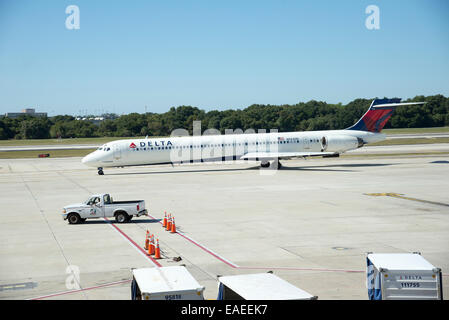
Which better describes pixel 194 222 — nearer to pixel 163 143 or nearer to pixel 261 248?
pixel 261 248

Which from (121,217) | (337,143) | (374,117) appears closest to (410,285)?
(121,217)

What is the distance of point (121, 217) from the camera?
2538 centimetres

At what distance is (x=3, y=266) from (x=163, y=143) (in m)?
32.1

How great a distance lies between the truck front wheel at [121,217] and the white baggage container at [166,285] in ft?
45.2

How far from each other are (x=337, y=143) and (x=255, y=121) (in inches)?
3103

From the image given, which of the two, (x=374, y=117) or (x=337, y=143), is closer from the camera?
(x=337, y=143)

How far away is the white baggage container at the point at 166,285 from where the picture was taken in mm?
10047

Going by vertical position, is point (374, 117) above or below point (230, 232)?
above

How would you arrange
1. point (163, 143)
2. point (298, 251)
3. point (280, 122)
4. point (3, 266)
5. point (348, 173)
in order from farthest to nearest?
1. point (280, 122)
2. point (163, 143)
3. point (348, 173)
4. point (298, 251)
5. point (3, 266)

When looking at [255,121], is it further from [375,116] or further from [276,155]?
[276,155]
